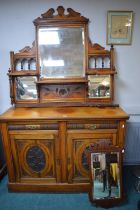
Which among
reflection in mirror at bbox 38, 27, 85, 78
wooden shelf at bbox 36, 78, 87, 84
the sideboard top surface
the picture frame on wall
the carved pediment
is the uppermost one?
the carved pediment

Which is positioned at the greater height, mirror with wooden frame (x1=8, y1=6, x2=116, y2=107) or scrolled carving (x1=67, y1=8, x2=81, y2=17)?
scrolled carving (x1=67, y1=8, x2=81, y2=17)

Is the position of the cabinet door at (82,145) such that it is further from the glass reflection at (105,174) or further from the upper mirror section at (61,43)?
the upper mirror section at (61,43)

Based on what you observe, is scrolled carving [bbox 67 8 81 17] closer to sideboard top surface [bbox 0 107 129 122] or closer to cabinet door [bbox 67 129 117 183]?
sideboard top surface [bbox 0 107 129 122]

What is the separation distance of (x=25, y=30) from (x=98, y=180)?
6.11 ft

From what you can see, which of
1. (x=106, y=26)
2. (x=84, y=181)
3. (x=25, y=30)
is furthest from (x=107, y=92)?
(x=25, y=30)

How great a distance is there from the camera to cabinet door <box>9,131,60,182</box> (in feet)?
6.23

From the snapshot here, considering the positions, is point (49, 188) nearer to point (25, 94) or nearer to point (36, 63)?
point (25, 94)

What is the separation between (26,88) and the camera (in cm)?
225

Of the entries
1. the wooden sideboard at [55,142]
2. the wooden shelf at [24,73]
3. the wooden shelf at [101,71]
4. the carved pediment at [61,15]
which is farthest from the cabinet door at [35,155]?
the carved pediment at [61,15]

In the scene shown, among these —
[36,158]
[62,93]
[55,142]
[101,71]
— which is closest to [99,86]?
[101,71]

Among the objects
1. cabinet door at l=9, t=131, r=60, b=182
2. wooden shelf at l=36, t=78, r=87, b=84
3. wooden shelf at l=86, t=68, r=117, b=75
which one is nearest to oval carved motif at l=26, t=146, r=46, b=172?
cabinet door at l=9, t=131, r=60, b=182

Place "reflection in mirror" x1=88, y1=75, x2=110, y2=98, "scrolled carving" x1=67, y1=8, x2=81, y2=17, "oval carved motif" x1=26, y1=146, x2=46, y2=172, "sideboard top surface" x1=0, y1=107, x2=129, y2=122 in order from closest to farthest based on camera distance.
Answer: "sideboard top surface" x1=0, y1=107, x2=129, y2=122
"oval carved motif" x1=26, y1=146, x2=46, y2=172
"scrolled carving" x1=67, y1=8, x2=81, y2=17
"reflection in mirror" x1=88, y1=75, x2=110, y2=98

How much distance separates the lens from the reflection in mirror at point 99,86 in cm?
222

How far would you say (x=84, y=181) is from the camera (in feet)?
6.63
